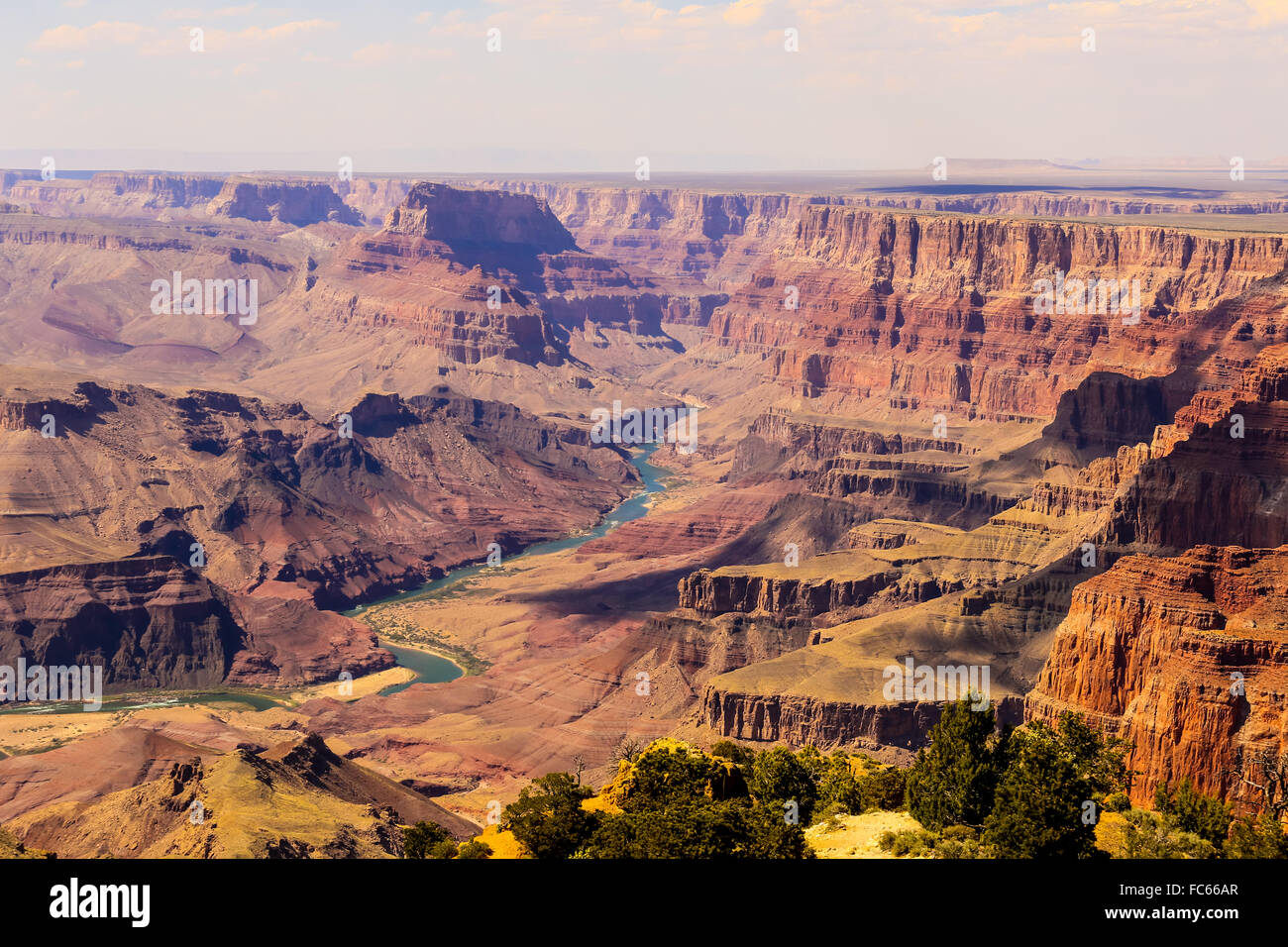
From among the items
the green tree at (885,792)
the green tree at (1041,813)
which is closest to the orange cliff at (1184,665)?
the green tree at (885,792)

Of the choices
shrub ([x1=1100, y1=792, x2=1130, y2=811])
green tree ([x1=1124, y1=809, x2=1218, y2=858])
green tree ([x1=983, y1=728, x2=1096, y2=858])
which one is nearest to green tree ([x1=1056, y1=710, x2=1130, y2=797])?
shrub ([x1=1100, y1=792, x2=1130, y2=811])

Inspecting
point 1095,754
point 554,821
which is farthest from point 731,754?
point 554,821

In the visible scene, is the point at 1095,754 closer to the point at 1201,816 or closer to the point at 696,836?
the point at 1201,816

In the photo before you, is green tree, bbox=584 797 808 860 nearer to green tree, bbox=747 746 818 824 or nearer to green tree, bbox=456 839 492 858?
green tree, bbox=456 839 492 858

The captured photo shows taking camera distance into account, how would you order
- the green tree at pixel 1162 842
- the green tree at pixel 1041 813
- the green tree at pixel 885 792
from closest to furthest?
the green tree at pixel 1041 813 < the green tree at pixel 1162 842 < the green tree at pixel 885 792

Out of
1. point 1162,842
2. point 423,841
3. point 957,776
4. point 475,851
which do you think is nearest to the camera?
point 1162,842

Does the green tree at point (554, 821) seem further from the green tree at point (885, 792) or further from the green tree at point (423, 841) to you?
the green tree at point (885, 792)
